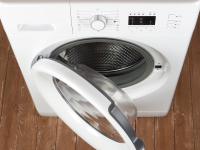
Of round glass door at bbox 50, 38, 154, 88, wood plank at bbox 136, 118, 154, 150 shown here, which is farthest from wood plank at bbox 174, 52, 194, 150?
round glass door at bbox 50, 38, 154, 88

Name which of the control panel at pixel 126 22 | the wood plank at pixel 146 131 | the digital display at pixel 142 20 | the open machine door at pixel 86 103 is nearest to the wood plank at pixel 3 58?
the open machine door at pixel 86 103

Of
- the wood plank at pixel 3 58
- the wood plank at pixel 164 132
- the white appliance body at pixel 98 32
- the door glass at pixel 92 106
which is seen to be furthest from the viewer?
the wood plank at pixel 3 58

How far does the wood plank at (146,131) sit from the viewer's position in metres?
1.32

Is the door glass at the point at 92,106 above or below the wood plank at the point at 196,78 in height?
above

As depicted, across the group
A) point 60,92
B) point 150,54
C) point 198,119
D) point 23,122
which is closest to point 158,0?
point 150,54

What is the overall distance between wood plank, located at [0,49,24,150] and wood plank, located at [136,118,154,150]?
1.88 ft

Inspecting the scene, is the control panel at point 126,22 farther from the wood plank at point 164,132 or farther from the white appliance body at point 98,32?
the wood plank at point 164,132

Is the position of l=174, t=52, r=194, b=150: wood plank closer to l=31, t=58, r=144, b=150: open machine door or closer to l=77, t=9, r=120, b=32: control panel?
l=31, t=58, r=144, b=150: open machine door

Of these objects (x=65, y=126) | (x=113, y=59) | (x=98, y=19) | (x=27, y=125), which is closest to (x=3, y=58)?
(x=27, y=125)

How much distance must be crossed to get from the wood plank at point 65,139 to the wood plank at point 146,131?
0.99 ft

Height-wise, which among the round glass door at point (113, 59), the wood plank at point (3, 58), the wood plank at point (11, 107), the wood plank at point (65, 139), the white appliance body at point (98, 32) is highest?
the white appliance body at point (98, 32)

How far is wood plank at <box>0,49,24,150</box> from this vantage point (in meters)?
1.34

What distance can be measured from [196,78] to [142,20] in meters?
0.81

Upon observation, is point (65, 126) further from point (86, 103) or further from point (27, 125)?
point (86, 103)
